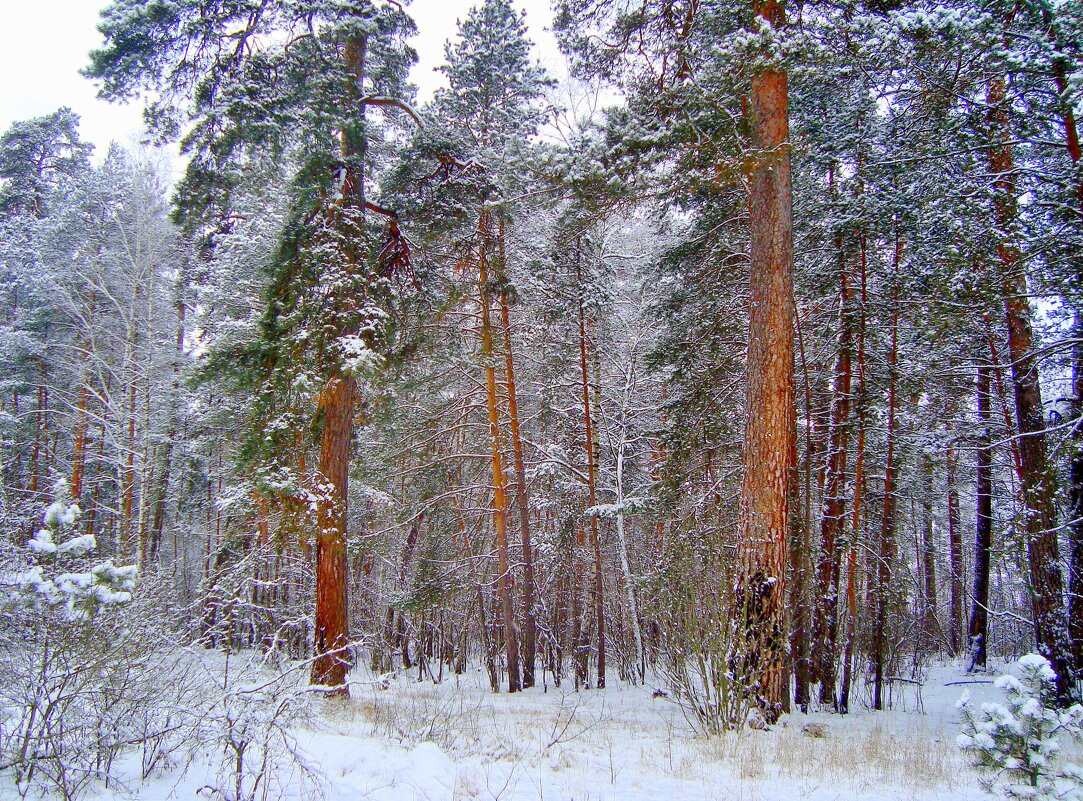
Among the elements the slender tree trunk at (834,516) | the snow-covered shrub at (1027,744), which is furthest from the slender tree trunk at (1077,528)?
the snow-covered shrub at (1027,744)

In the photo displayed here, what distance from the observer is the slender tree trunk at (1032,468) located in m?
7.09

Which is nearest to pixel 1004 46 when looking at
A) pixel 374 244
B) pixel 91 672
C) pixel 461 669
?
pixel 374 244

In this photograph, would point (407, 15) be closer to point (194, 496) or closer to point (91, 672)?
point (91, 672)

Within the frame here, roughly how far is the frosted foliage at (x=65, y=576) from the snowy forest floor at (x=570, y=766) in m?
1.01

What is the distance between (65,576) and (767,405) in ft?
Result: 20.2

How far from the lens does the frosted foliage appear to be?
373cm

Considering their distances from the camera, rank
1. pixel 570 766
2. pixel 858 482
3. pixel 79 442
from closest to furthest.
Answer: pixel 570 766
pixel 858 482
pixel 79 442

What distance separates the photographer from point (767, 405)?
635 cm

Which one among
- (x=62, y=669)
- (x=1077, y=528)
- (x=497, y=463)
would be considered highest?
(x=497, y=463)

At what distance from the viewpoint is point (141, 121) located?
837cm

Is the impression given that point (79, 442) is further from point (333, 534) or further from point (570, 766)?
point (570, 766)

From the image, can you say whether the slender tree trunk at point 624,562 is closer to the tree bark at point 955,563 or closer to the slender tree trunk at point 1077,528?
the slender tree trunk at point 1077,528

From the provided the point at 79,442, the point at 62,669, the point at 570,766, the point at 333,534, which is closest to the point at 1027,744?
the point at 570,766

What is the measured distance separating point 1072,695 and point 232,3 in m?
13.9
